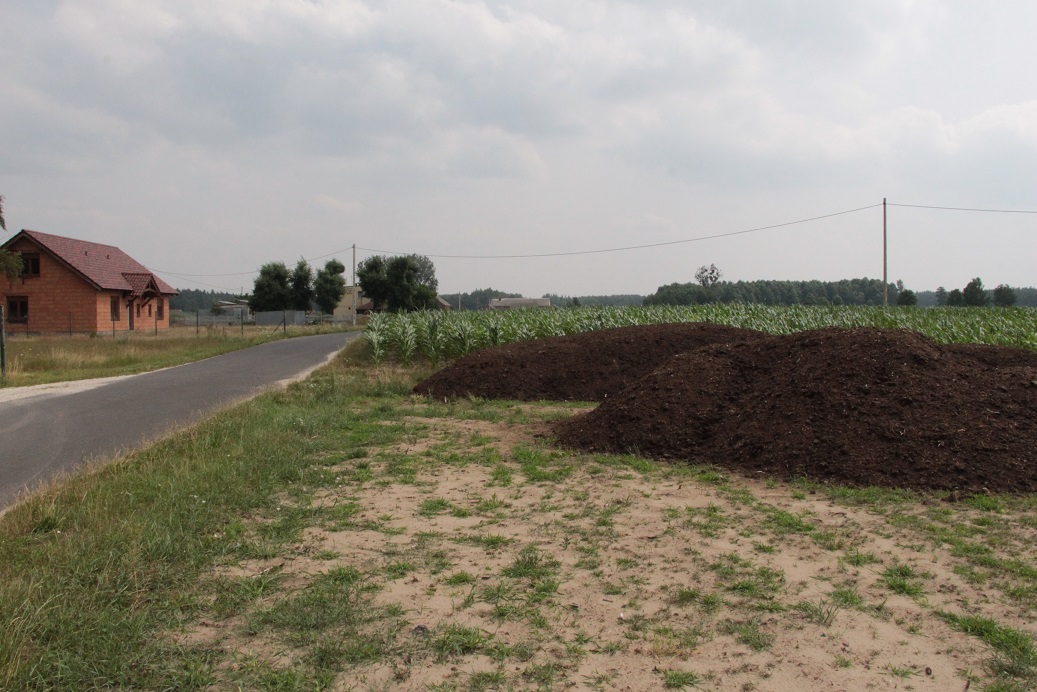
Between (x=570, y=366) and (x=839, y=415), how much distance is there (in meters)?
7.10

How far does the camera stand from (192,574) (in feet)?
14.9

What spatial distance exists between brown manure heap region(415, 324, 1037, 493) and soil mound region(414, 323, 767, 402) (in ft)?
13.4

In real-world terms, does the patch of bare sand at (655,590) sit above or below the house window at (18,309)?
below

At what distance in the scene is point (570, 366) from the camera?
47.6ft

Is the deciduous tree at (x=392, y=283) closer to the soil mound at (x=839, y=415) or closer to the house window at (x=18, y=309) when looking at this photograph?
the house window at (x=18, y=309)

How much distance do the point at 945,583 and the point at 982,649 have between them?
33.8 inches

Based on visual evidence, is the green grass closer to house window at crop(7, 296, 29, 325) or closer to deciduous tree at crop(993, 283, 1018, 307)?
house window at crop(7, 296, 29, 325)

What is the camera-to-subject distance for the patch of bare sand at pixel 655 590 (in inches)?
138

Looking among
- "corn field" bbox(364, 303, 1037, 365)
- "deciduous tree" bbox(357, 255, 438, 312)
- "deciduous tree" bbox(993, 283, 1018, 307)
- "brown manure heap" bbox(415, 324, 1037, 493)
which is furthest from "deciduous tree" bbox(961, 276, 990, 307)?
"brown manure heap" bbox(415, 324, 1037, 493)

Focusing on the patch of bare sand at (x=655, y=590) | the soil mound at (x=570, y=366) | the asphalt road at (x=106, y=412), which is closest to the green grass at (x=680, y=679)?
the patch of bare sand at (x=655, y=590)

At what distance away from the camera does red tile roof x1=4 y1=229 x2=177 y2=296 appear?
40.1m

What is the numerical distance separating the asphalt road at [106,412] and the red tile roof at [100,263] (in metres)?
25.2

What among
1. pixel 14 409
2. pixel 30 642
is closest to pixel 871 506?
pixel 30 642

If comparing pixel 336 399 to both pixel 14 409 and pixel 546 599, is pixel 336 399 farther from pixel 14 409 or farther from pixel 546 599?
pixel 546 599
